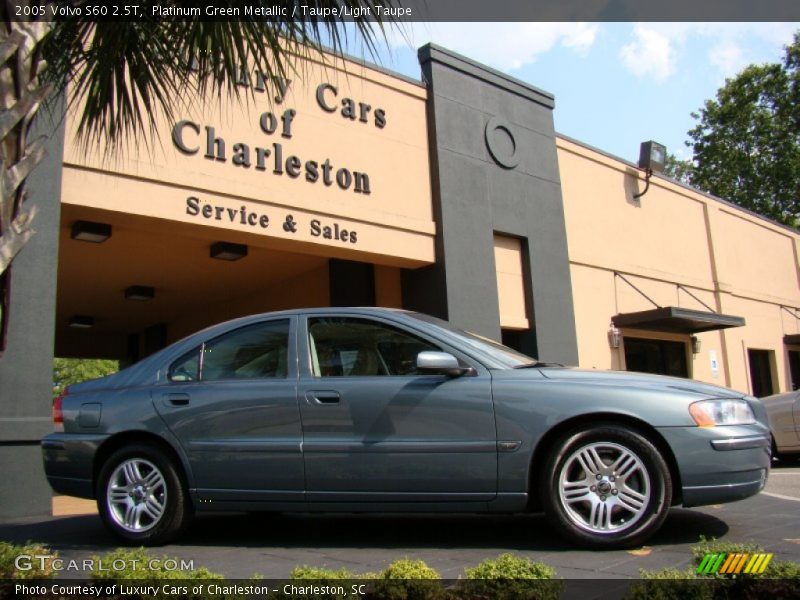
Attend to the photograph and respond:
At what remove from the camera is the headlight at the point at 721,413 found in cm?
446

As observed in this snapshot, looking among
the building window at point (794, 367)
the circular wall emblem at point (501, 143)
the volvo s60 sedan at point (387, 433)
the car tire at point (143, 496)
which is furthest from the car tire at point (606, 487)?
the building window at point (794, 367)

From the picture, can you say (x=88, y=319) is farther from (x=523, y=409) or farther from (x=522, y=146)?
(x=523, y=409)

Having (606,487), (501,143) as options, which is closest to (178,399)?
(606,487)

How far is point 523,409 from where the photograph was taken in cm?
461

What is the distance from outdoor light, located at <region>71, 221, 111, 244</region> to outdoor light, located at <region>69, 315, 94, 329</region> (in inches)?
349

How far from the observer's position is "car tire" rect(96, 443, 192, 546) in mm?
4996

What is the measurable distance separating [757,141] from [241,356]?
3407cm

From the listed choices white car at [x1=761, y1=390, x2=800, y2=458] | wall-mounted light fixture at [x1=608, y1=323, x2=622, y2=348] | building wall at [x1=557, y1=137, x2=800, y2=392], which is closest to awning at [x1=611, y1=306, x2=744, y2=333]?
wall-mounted light fixture at [x1=608, y1=323, x2=622, y2=348]

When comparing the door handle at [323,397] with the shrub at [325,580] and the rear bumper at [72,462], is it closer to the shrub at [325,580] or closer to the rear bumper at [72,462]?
the rear bumper at [72,462]

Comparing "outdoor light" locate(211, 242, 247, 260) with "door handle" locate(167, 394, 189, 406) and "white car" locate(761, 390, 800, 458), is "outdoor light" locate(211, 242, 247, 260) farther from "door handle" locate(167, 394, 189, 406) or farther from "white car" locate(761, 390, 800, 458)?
"white car" locate(761, 390, 800, 458)

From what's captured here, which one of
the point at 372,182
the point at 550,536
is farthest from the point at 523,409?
the point at 372,182

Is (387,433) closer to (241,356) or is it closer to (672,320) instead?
(241,356)

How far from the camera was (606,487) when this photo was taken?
14.6 feet
